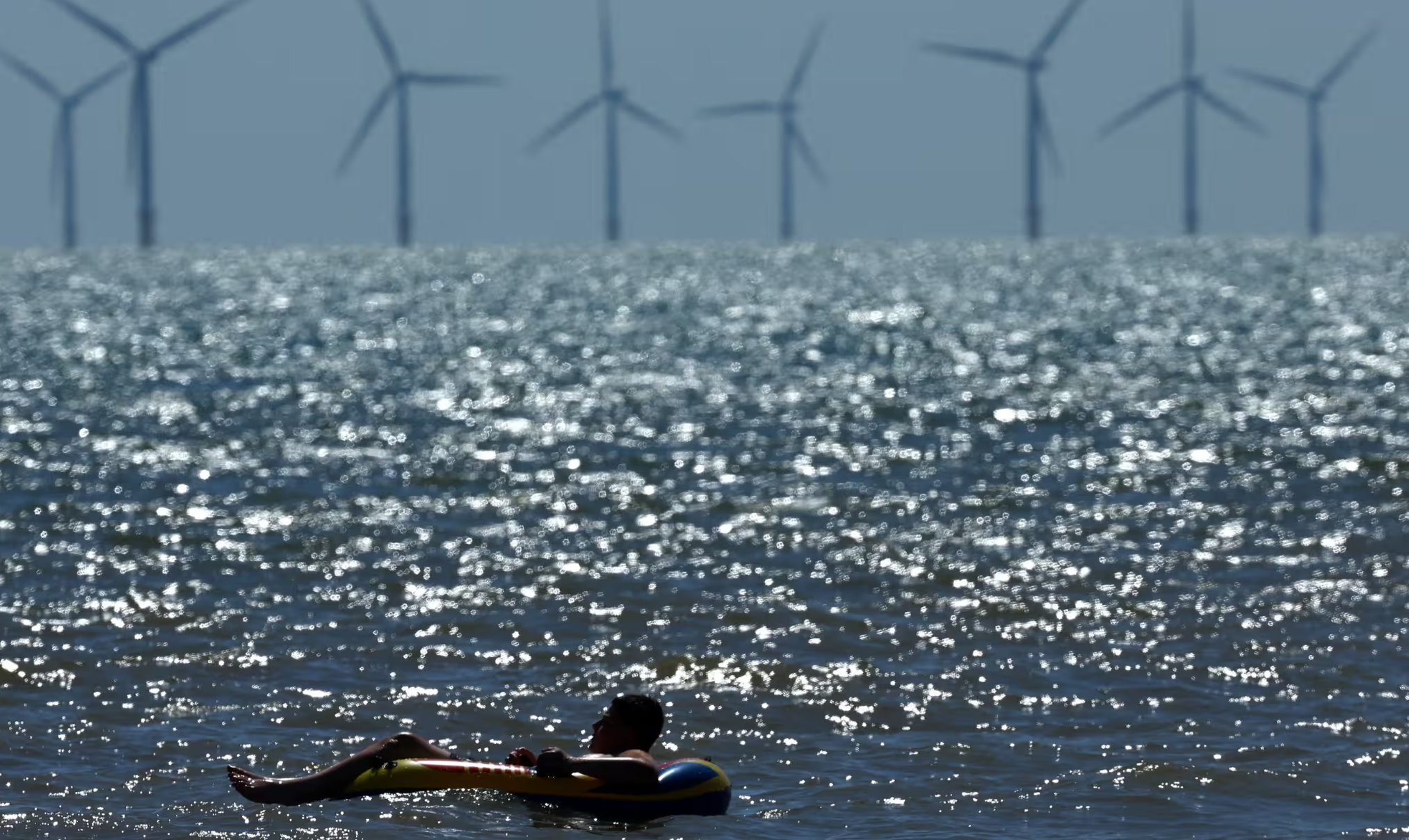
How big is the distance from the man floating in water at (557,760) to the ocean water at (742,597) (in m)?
0.18

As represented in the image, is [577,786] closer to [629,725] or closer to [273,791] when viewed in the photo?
[629,725]

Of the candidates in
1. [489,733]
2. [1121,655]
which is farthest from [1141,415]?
[489,733]

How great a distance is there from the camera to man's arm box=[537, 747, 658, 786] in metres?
13.6

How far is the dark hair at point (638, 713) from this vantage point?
13.7 m

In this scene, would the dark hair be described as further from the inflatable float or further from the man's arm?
the inflatable float

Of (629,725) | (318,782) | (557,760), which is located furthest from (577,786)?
(318,782)

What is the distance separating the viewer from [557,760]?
13.6 meters

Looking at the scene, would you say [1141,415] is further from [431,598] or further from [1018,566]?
[431,598]

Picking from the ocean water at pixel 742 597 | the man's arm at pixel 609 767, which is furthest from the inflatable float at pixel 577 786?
the ocean water at pixel 742 597

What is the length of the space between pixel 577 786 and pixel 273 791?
1843 mm

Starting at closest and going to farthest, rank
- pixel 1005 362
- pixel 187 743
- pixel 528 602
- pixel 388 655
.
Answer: pixel 187 743 → pixel 388 655 → pixel 528 602 → pixel 1005 362

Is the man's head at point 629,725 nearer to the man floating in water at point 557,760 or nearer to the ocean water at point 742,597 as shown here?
the man floating in water at point 557,760

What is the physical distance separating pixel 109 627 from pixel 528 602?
3755 millimetres

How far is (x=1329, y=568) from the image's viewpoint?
23.1 metres
